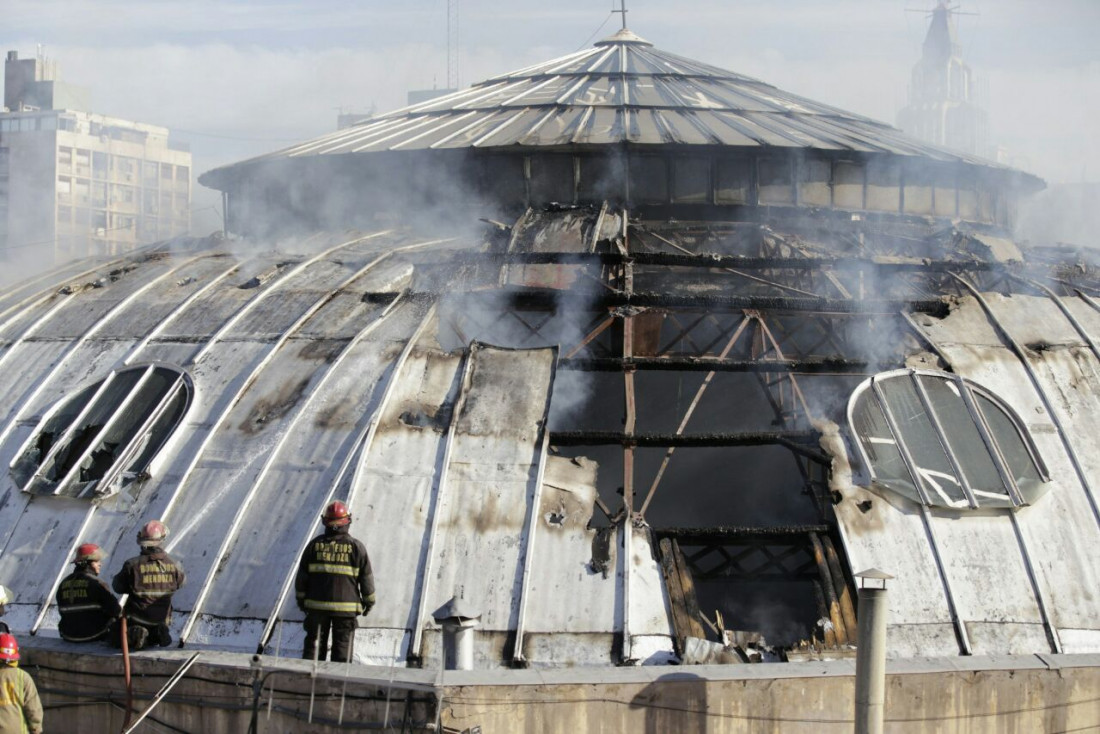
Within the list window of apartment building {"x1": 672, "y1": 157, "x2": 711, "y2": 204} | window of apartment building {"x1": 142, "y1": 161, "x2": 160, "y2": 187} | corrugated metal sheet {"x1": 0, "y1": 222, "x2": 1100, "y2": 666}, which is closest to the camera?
corrugated metal sheet {"x1": 0, "y1": 222, "x2": 1100, "y2": 666}

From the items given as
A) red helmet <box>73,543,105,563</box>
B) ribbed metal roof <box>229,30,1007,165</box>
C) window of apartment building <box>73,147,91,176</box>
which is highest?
window of apartment building <box>73,147,91,176</box>

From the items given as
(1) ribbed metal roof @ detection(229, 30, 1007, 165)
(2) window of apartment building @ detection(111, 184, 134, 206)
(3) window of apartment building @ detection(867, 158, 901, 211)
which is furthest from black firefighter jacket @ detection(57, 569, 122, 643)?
(2) window of apartment building @ detection(111, 184, 134, 206)

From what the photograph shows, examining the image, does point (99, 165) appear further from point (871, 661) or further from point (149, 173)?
point (871, 661)

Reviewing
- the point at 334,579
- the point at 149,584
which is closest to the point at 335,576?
the point at 334,579

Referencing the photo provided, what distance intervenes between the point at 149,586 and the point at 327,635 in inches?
73.2

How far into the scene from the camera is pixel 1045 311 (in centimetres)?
1850

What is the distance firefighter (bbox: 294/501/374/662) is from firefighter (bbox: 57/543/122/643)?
1965mm

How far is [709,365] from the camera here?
1647 cm

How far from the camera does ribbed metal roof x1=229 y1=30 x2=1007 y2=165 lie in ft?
73.6

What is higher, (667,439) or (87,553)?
(667,439)

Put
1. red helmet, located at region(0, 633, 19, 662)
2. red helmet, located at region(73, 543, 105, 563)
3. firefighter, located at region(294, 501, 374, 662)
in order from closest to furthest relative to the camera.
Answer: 1. red helmet, located at region(0, 633, 19, 662)
2. firefighter, located at region(294, 501, 374, 662)
3. red helmet, located at region(73, 543, 105, 563)

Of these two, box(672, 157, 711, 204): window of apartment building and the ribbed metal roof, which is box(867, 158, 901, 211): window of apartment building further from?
box(672, 157, 711, 204): window of apartment building

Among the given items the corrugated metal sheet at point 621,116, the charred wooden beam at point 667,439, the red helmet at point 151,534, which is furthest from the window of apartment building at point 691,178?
the red helmet at point 151,534

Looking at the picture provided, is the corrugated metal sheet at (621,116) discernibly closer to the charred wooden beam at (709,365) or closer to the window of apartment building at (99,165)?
the charred wooden beam at (709,365)
